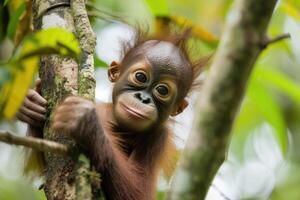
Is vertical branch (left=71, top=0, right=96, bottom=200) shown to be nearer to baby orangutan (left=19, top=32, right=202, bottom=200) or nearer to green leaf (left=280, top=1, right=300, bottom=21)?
baby orangutan (left=19, top=32, right=202, bottom=200)

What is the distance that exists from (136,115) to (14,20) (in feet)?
3.01

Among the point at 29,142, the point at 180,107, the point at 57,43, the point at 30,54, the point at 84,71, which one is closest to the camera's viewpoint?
the point at 29,142

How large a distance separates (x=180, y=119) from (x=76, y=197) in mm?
2414

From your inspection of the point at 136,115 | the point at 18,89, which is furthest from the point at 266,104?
the point at 18,89

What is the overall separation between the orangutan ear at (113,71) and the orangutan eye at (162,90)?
0.52m

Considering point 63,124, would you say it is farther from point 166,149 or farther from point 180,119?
point 180,119

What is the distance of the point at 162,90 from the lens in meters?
4.12

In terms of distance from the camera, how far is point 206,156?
6.09 ft

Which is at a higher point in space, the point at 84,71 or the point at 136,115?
the point at 84,71

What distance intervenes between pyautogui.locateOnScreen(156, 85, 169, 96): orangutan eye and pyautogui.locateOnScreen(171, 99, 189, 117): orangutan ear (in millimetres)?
304

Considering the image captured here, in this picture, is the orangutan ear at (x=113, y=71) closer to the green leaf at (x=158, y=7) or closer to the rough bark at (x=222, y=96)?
the green leaf at (x=158, y=7)

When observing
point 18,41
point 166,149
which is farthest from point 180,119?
point 18,41

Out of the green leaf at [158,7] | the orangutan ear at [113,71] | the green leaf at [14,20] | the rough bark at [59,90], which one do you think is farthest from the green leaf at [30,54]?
the orangutan ear at [113,71]

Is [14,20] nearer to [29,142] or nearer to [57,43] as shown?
[57,43]
